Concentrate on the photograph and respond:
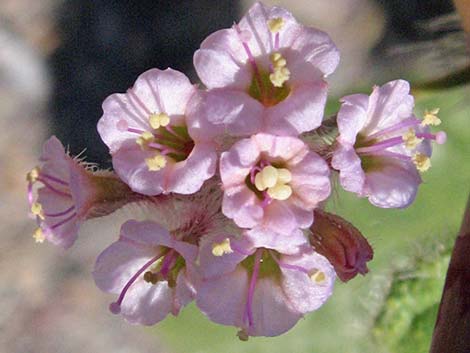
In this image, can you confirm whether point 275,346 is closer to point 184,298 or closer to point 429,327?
point 429,327

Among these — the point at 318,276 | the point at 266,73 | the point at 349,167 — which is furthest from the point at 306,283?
the point at 266,73

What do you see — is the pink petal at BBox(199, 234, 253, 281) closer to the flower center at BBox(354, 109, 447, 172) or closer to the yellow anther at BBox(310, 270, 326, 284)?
the yellow anther at BBox(310, 270, 326, 284)

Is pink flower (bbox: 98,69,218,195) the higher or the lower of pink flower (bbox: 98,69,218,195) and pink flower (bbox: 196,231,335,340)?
the higher

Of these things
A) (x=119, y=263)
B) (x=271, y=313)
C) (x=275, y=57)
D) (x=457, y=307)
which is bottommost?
(x=457, y=307)

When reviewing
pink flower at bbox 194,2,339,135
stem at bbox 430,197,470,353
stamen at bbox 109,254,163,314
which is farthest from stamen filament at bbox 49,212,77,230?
stem at bbox 430,197,470,353

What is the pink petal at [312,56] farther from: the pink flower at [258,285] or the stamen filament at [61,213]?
the stamen filament at [61,213]

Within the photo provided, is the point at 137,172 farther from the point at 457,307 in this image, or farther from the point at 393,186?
the point at 457,307
